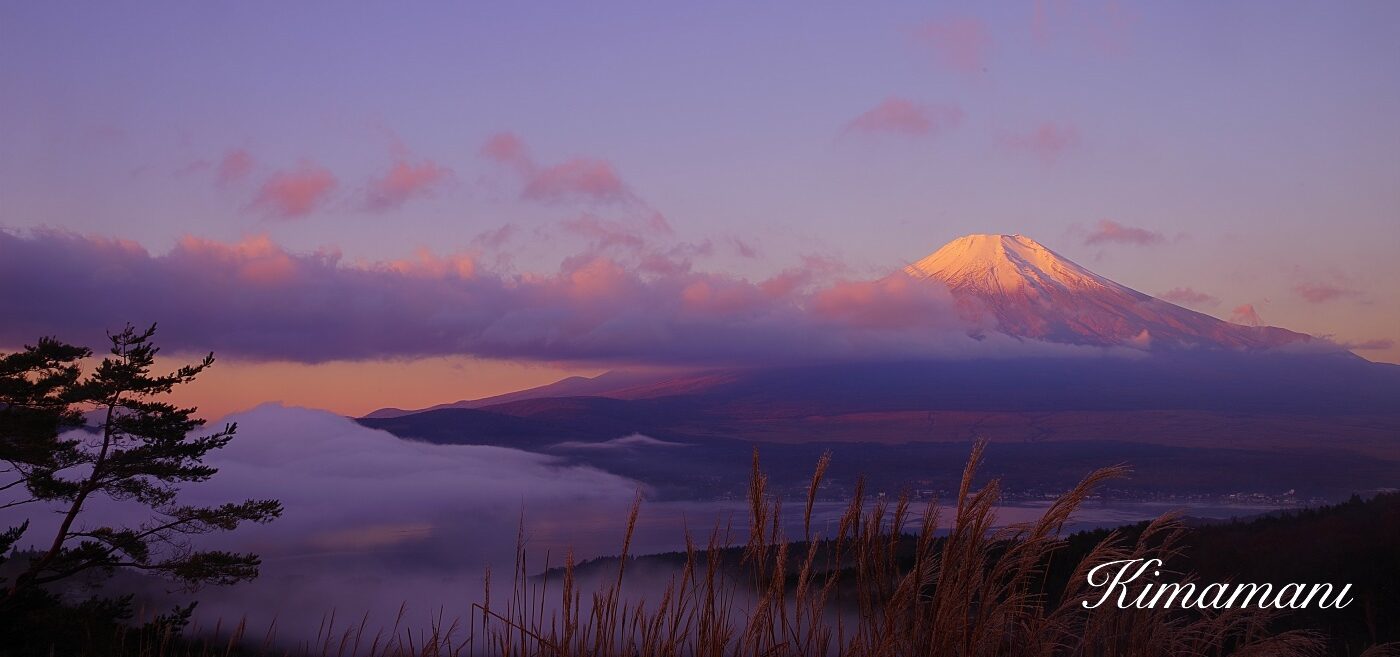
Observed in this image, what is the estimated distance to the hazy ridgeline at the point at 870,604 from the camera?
3.22 meters

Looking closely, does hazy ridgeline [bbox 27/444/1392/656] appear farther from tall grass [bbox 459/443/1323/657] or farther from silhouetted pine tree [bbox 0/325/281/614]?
silhouetted pine tree [bbox 0/325/281/614]

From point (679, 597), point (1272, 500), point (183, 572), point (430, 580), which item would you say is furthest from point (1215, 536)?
point (430, 580)

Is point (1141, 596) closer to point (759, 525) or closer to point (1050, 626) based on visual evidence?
point (1050, 626)

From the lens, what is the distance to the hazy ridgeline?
322cm

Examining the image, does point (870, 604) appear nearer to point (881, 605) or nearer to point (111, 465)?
point (881, 605)

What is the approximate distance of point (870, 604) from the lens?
11.8ft

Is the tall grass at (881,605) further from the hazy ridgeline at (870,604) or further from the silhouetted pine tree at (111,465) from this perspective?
the silhouetted pine tree at (111,465)

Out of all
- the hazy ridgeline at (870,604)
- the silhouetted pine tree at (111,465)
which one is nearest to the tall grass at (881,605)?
the hazy ridgeline at (870,604)

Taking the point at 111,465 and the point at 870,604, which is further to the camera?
the point at 111,465

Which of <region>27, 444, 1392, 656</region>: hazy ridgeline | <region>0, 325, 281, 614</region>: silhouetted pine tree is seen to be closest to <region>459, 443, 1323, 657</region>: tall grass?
<region>27, 444, 1392, 656</region>: hazy ridgeline

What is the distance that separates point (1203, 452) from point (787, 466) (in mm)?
55158

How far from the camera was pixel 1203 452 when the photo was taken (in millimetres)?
134750

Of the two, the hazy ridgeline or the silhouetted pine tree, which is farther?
the silhouetted pine tree

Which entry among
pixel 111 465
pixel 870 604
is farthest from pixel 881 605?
pixel 111 465
